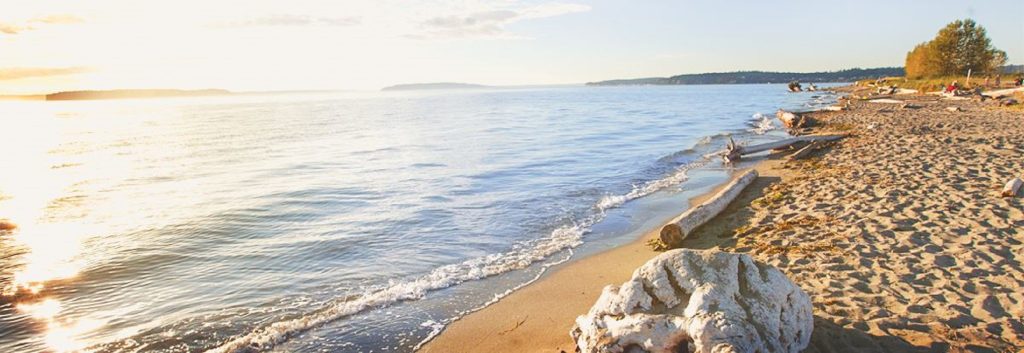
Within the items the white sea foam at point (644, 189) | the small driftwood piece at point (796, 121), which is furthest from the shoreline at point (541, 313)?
the small driftwood piece at point (796, 121)

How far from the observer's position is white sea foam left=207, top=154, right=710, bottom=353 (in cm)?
687

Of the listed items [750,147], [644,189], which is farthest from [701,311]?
[750,147]

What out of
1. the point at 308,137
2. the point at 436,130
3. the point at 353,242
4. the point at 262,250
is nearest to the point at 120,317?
the point at 262,250

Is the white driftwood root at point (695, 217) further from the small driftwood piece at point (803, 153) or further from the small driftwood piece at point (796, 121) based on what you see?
the small driftwood piece at point (796, 121)

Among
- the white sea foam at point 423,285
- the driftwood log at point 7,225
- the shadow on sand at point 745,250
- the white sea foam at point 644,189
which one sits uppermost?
the shadow on sand at point 745,250

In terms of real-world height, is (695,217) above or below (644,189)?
above

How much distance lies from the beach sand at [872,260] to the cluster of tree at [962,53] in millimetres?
68948

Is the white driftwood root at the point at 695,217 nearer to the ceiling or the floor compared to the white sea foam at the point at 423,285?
nearer to the ceiling

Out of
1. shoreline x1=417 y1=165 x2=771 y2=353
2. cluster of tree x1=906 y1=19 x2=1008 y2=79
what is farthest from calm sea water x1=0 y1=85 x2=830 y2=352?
cluster of tree x1=906 y1=19 x2=1008 y2=79

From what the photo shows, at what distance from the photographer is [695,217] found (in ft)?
34.0

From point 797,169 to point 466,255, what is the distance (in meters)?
11.1

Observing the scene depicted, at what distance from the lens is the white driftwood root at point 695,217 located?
381 inches

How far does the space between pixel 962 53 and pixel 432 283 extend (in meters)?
84.1

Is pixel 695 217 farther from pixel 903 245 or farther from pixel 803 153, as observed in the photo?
pixel 803 153
